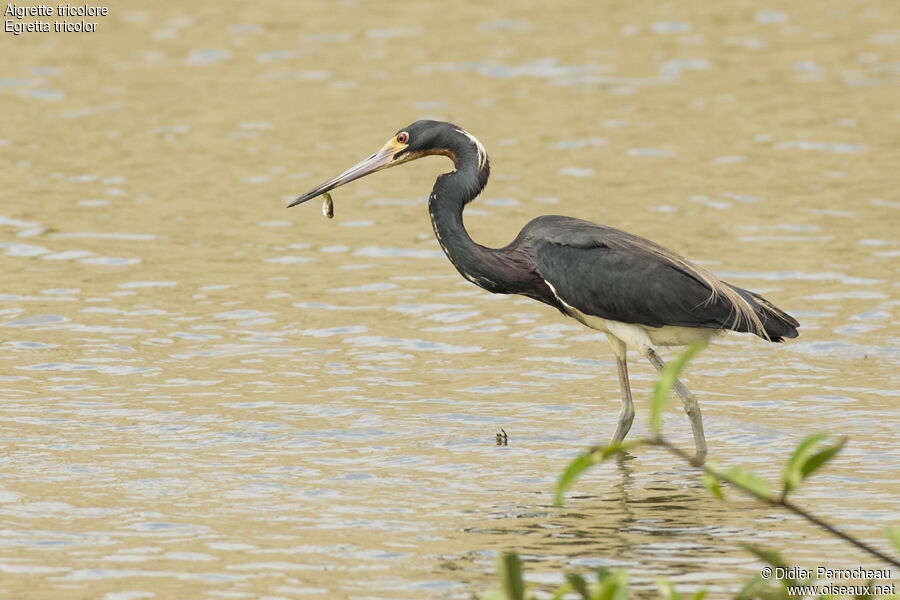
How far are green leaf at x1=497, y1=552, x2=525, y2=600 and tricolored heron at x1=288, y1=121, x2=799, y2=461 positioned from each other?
4.88 meters

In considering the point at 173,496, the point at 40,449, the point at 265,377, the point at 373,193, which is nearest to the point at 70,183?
the point at 373,193

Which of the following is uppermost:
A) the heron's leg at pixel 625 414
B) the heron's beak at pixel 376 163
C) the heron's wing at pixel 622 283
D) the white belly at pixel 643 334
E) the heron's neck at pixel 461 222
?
the heron's beak at pixel 376 163

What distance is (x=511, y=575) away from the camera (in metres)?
4.30

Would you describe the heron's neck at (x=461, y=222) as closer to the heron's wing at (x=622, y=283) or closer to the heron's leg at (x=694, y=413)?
the heron's wing at (x=622, y=283)

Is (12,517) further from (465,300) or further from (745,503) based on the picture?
(465,300)

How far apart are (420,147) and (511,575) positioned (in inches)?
227

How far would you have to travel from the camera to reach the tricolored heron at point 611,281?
9258 millimetres

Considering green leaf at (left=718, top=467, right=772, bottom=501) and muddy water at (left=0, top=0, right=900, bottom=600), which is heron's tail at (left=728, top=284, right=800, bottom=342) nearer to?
muddy water at (left=0, top=0, right=900, bottom=600)

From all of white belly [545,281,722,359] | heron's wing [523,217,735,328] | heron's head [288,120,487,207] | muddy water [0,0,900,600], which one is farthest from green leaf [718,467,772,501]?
heron's head [288,120,487,207]

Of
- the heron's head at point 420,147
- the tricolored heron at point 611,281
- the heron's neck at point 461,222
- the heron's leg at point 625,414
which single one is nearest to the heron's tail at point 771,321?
the tricolored heron at point 611,281

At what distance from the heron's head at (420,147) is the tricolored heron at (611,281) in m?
0.03

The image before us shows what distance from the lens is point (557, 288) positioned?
9289 mm

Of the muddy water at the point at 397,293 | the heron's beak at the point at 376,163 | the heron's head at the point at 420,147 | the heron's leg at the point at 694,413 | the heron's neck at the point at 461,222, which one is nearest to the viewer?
the muddy water at the point at 397,293

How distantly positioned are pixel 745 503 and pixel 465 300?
451cm
